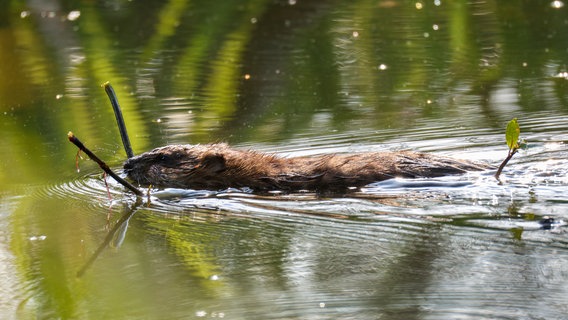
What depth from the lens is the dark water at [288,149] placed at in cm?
446

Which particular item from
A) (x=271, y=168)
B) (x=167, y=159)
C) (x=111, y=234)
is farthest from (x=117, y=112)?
(x=111, y=234)

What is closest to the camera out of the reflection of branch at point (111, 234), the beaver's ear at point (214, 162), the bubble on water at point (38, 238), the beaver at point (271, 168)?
the reflection of branch at point (111, 234)

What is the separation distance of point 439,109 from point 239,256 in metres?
3.81

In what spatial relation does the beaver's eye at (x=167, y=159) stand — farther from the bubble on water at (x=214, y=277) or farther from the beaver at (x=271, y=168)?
the bubble on water at (x=214, y=277)

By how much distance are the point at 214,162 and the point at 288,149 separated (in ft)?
2.51

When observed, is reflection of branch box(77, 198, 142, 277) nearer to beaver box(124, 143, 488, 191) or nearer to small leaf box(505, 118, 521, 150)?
beaver box(124, 143, 488, 191)

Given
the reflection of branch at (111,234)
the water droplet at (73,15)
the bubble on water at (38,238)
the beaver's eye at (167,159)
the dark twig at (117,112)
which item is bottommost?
the reflection of branch at (111,234)

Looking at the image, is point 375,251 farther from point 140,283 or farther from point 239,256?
point 140,283

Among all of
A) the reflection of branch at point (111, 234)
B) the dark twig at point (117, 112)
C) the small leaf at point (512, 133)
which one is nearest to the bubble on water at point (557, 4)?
the small leaf at point (512, 133)

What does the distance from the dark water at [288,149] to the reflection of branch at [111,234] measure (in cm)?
2

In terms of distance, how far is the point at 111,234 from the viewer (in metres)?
5.70

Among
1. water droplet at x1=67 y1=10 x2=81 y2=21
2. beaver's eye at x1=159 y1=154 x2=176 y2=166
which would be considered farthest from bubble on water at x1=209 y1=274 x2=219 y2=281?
water droplet at x1=67 y1=10 x2=81 y2=21

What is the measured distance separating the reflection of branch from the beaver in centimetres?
61

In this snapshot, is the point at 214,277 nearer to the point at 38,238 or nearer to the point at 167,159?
the point at 38,238
